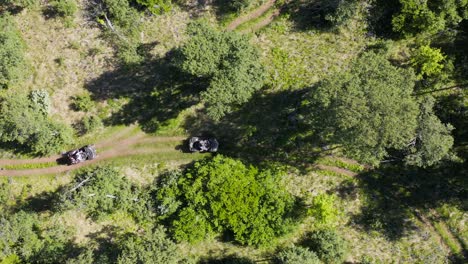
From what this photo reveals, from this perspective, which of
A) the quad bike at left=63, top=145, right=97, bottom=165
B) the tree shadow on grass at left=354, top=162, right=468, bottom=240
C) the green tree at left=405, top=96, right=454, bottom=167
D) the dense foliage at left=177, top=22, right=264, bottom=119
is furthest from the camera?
the quad bike at left=63, top=145, right=97, bottom=165

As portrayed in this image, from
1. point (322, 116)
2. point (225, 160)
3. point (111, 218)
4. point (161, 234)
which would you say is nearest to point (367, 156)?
point (322, 116)

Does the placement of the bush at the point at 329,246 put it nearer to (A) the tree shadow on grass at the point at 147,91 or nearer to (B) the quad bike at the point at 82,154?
(A) the tree shadow on grass at the point at 147,91

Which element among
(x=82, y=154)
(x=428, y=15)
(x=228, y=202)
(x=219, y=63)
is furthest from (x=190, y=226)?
(x=428, y=15)

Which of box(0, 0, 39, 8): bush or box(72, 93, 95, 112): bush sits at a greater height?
box(0, 0, 39, 8): bush

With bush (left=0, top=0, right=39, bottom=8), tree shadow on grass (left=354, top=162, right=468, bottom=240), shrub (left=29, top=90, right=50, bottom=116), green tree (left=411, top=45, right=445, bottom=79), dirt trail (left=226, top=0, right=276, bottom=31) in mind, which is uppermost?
bush (left=0, top=0, right=39, bottom=8)

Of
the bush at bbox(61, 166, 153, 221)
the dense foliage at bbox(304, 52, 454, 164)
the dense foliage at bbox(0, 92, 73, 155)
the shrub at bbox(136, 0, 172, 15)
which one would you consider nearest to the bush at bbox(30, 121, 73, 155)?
the dense foliage at bbox(0, 92, 73, 155)

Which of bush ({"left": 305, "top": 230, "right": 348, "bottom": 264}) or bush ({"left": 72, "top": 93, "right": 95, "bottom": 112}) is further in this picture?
bush ({"left": 72, "top": 93, "right": 95, "bottom": 112})

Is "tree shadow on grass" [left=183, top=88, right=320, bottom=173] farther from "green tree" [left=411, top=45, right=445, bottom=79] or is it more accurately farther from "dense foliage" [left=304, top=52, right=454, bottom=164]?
"green tree" [left=411, top=45, right=445, bottom=79]

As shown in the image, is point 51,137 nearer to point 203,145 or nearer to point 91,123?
point 91,123
